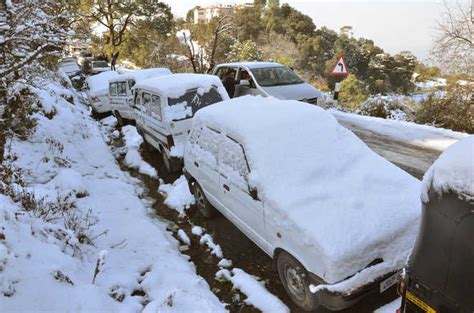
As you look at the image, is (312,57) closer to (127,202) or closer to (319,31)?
(319,31)

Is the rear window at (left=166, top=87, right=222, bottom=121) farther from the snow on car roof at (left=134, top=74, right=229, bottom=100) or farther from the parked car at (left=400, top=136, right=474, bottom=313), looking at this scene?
the parked car at (left=400, top=136, right=474, bottom=313)

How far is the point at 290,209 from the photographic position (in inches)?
147

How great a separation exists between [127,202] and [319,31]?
4709cm

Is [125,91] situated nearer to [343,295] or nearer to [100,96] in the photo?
[100,96]

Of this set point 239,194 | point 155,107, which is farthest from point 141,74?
point 239,194

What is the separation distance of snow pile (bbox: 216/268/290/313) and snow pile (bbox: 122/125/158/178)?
13.3ft

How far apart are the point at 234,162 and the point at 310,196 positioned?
123 cm

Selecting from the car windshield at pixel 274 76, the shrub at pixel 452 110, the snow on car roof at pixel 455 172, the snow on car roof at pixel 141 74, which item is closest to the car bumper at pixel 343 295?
the snow on car roof at pixel 455 172

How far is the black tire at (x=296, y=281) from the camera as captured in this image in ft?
11.8

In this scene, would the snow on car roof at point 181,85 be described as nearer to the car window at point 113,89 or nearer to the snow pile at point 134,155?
the snow pile at point 134,155

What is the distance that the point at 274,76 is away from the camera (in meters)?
10.8

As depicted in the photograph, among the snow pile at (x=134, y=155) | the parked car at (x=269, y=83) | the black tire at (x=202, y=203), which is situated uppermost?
the parked car at (x=269, y=83)

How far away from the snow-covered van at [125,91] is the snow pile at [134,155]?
654 mm

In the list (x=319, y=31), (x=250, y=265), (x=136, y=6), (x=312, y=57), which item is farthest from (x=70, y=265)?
(x=319, y=31)
